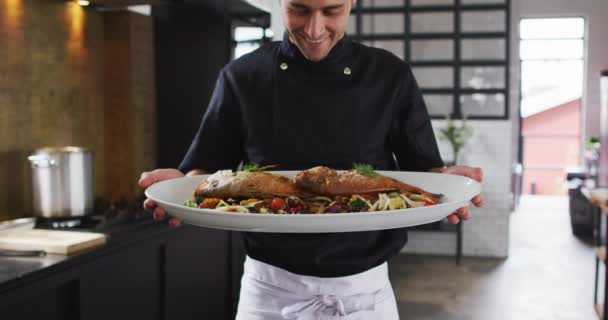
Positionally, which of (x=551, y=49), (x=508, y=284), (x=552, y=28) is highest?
(x=552, y=28)

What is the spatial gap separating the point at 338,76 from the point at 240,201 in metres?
0.44

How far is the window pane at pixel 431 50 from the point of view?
6.12 metres

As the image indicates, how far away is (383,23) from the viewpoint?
244 inches

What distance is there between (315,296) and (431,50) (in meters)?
4.99

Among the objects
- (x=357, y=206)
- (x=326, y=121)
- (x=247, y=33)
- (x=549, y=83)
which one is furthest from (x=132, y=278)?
(x=549, y=83)

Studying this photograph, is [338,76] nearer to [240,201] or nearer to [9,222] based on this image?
[240,201]

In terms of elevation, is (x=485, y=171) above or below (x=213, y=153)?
below

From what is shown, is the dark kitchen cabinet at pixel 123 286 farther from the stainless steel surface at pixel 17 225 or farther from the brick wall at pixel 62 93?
the brick wall at pixel 62 93

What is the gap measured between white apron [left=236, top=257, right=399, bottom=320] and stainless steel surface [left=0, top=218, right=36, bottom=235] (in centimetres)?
139

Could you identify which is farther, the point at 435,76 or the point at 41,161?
the point at 435,76

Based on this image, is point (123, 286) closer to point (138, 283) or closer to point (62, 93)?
point (138, 283)

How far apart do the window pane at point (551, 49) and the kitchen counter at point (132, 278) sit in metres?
8.72

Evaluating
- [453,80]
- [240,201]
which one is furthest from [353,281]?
[453,80]

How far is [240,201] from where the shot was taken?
1.27 m
